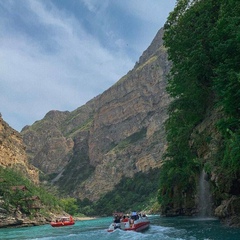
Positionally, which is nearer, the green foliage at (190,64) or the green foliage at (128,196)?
the green foliage at (190,64)

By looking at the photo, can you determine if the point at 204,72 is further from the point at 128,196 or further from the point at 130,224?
the point at 128,196

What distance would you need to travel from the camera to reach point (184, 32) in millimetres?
36531

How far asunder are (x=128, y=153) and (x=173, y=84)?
14833 centimetres

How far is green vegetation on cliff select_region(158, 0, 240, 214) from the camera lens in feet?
77.2

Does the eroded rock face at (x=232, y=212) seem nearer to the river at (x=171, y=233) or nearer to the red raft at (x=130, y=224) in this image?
the river at (x=171, y=233)

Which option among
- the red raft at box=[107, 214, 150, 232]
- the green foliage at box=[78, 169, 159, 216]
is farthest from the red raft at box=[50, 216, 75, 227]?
the green foliage at box=[78, 169, 159, 216]

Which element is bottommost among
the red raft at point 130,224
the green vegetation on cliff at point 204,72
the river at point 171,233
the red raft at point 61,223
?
the river at point 171,233

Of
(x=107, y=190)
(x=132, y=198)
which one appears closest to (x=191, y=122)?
(x=132, y=198)

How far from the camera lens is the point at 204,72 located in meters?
32.2

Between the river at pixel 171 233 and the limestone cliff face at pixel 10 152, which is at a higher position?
the limestone cliff face at pixel 10 152

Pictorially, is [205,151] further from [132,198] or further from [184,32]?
[132,198]

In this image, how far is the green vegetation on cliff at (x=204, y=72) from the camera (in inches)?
926

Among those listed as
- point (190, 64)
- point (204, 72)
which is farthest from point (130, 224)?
point (190, 64)

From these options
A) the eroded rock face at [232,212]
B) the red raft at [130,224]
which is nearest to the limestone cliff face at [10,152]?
the red raft at [130,224]
